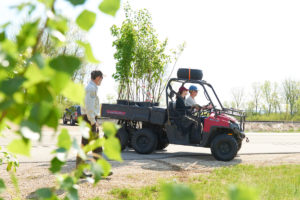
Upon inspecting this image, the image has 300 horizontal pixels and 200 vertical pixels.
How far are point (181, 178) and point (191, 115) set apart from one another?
2.87m

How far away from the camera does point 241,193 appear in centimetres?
49

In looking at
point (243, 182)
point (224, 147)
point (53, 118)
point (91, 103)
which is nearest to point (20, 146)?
point (53, 118)

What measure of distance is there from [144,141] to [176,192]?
28.4 feet

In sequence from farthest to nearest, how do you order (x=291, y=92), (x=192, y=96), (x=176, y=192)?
(x=291, y=92)
(x=192, y=96)
(x=176, y=192)

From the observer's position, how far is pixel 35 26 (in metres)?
0.67

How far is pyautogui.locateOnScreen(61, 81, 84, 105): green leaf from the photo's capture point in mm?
674

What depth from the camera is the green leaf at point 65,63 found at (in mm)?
633

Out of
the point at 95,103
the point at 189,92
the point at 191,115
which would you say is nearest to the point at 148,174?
the point at 95,103

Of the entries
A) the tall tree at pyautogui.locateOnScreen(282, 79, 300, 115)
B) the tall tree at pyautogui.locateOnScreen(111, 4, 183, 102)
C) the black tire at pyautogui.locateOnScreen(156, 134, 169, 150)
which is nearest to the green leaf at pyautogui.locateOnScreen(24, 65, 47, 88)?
the black tire at pyautogui.locateOnScreen(156, 134, 169, 150)

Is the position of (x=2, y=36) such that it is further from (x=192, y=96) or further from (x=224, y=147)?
(x=192, y=96)

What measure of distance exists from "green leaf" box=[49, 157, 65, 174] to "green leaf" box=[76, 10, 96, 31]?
0.29m

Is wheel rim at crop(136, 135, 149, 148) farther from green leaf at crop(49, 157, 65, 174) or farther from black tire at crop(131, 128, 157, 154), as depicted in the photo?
green leaf at crop(49, 157, 65, 174)

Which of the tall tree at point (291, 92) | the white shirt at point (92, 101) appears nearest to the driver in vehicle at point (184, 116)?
the white shirt at point (92, 101)

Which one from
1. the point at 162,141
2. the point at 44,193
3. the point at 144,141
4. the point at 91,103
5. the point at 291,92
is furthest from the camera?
the point at 291,92
